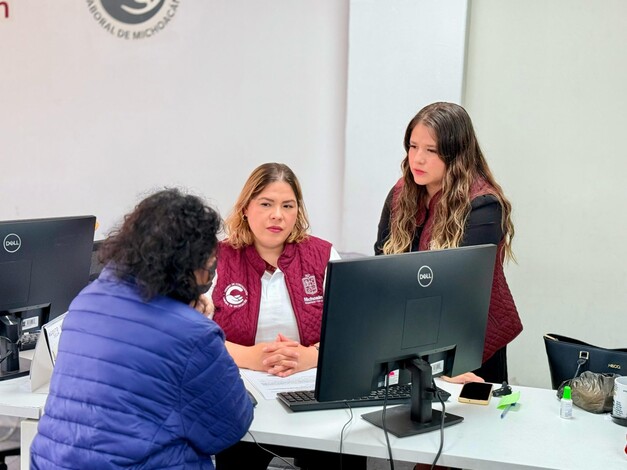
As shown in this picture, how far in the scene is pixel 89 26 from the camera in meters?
3.63

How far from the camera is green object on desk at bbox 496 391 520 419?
75.8 inches

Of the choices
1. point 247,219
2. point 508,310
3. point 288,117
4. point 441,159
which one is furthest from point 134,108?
point 508,310

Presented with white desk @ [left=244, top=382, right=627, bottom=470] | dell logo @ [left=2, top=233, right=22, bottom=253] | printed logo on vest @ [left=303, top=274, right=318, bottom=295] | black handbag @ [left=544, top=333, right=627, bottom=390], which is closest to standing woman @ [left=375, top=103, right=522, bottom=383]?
black handbag @ [left=544, top=333, right=627, bottom=390]

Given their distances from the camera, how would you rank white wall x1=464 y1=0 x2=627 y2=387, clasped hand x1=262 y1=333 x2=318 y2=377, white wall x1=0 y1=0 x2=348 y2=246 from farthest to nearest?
white wall x1=0 y1=0 x2=348 y2=246, white wall x1=464 y1=0 x2=627 y2=387, clasped hand x1=262 y1=333 x2=318 y2=377

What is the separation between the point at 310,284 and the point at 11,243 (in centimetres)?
90

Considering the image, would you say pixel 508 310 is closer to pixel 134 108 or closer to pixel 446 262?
pixel 446 262

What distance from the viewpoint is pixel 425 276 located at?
5.68 ft

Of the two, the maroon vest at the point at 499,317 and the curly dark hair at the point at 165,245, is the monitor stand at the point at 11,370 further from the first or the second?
the maroon vest at the point at 499,317

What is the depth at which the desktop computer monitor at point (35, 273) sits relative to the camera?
2078 mm

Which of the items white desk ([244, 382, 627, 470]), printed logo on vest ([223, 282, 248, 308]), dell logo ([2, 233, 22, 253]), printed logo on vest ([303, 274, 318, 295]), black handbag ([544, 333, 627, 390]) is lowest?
white desk ([244, 382, 627, 470])

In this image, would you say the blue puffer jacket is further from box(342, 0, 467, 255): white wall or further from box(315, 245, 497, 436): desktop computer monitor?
box(342, 0, 467, 255): white wall

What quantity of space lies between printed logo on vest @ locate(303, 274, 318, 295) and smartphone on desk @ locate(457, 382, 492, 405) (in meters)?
0.56

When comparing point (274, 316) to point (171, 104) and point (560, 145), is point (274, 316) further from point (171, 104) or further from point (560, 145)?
point (171, 104)

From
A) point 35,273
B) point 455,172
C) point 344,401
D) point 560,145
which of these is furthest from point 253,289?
point 560,145
